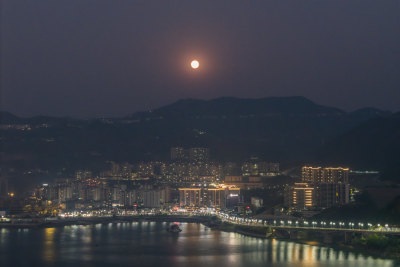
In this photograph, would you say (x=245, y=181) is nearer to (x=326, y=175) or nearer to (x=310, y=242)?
(x=326, y=175)

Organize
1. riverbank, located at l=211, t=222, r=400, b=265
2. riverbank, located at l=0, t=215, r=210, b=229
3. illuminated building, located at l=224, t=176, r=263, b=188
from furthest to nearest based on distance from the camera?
1. illuminated building, located at l=224, t=176, r=263, b=188
2. riverbank, located at l=0, t=215, r=210, b=229
3. riverbank, located at l=211, t=222, r=400, b=265

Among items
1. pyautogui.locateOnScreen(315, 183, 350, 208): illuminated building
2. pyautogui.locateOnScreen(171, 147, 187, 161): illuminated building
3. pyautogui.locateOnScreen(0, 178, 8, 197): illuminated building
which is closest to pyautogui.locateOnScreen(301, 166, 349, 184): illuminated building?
pyautogui.locateOnScreen(315, 183, 350, 208): illuminated building

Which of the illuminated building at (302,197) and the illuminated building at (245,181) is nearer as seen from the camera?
the illuminated building at (302,197)

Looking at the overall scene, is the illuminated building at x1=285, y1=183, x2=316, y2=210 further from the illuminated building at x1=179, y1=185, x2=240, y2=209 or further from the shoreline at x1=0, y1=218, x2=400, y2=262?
the illuminated building at x1=179, y1=185, x2=240, y2=209

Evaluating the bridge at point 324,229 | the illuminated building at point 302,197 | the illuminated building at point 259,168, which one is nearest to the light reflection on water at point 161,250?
the bridge at point 324,229

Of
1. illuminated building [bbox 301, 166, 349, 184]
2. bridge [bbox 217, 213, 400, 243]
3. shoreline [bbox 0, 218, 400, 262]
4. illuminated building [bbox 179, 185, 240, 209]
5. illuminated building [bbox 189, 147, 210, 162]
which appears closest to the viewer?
shoreline [bbox 0, 218, 400, 262]

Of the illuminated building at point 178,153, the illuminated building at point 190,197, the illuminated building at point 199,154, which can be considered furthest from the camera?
the illuminated building at point 178,153

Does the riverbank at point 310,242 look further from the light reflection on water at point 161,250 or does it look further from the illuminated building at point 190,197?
the illuminated building at point 190,197
